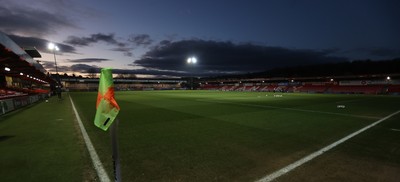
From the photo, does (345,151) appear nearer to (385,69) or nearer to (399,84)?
(399,84)

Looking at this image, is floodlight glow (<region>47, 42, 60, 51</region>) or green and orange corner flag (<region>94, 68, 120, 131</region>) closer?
green and orange corner flag (<region>94, 68, 120, 131</region>)

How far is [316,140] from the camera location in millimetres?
7500

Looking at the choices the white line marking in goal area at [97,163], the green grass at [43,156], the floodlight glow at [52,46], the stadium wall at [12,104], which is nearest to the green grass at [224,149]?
the white line marking in goal area at [97,163]

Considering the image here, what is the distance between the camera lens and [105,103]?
274 cm

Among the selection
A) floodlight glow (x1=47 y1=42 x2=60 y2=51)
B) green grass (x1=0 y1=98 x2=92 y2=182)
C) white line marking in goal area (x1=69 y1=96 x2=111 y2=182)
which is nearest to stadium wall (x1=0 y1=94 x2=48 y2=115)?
green grass (x1=0 y1=98 x2=92 y2=182)

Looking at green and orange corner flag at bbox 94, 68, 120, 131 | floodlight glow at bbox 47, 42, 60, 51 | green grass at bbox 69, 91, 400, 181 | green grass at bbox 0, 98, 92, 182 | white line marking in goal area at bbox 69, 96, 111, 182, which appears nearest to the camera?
green and orange corner flag at bbox 94, 68, 120, 131

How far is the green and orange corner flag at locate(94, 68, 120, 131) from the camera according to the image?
8.91 feet

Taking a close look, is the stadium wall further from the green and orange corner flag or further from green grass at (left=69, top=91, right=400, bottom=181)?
the green and orange corner flag

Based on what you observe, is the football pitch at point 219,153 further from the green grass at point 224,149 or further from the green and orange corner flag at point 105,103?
the green and orange corner flag at point 105,103

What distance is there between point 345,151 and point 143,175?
230 inches

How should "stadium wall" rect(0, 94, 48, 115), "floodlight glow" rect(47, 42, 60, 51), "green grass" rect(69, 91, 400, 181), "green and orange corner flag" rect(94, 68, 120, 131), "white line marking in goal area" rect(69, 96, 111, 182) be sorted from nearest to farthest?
1. "green and orange corner flag" rect(94, 68, 120, 131)
2. "white line marking in goal area" rect(69, 96, 111, 182)
3. "green grass" rect(69, 91, 400, 181)
4. "stadium wall" rect(0, 94, 48, 115)
5. "floodlight glow" rect(47, 42, 60, 51)

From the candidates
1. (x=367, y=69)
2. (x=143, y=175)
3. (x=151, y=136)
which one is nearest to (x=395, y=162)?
(x=143, y=175)

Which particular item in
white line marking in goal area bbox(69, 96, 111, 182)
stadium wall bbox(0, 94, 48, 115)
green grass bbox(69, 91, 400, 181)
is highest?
stadium wall bbox(0, 94, 48, 115)

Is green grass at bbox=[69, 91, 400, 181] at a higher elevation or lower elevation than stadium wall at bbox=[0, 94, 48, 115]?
lower
